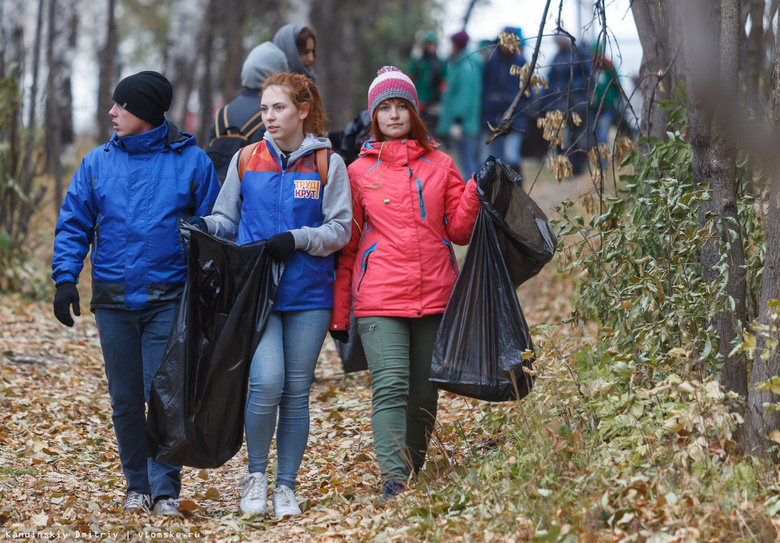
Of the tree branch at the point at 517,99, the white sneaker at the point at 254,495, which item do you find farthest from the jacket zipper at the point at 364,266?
the white sneaker at the point at 254,495

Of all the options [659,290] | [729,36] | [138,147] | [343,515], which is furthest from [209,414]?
[729,36]

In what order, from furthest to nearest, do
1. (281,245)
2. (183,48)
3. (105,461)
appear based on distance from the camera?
(183,48)
(105,461)
(281,245)

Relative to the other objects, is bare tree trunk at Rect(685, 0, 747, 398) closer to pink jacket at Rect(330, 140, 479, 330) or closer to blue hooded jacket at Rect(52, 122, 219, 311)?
pink jacket at Rect(330, 140, 479, 330)

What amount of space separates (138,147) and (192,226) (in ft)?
1.60

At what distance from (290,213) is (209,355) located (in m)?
0.71

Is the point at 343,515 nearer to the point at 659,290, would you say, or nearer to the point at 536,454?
the point at 536,454

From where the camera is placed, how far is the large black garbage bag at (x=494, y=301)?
3.73 metres

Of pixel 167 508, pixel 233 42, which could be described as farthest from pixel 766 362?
pixel 233 42

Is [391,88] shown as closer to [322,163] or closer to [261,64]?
[322,163]

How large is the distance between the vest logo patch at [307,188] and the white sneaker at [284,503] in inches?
51.0

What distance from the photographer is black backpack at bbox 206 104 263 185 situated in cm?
503

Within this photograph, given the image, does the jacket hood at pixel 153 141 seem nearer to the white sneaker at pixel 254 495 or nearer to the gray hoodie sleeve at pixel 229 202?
the gray hoodie sleeve at pixel 229 202

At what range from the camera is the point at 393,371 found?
3799 mm

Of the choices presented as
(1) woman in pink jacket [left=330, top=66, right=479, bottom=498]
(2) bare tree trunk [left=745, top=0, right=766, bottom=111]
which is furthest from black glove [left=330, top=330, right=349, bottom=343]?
(2) bare tree trunk [left=745, top=0, right=766, bottom=111]
